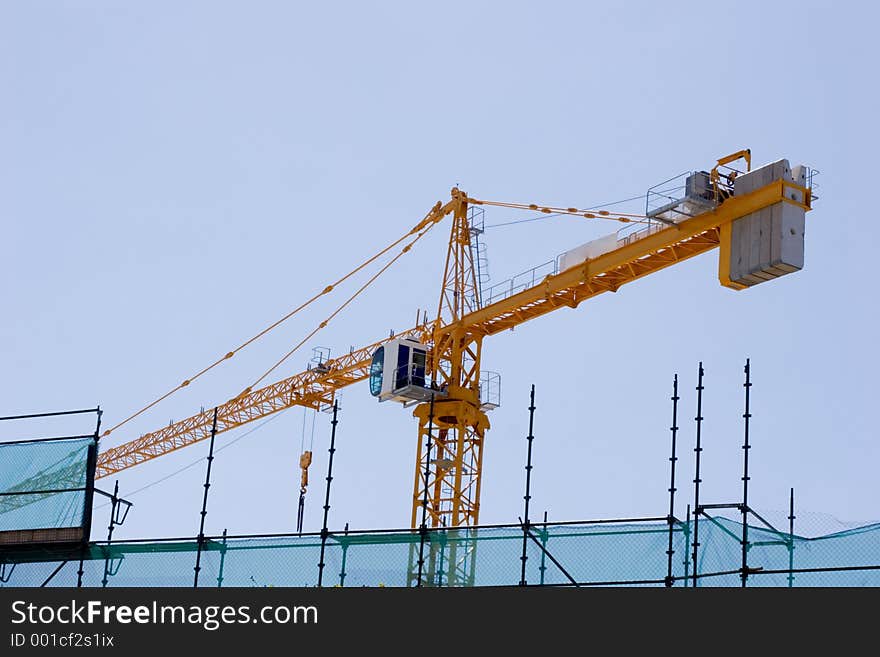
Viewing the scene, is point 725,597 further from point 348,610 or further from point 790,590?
point 348,610

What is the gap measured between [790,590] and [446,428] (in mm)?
48357

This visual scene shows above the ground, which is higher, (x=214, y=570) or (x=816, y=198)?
(x=816, y=198)

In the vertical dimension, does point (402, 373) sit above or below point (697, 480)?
above

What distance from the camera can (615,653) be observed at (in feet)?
76.0

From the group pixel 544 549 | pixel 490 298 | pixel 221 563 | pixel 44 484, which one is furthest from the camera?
pixel 490 298

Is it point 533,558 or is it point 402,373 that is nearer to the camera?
point 533,558

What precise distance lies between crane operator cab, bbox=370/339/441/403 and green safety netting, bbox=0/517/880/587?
1426 inches

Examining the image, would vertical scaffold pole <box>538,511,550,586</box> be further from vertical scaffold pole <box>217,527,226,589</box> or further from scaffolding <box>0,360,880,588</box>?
vertical scaffold pole <box>217,527,226,589</box>

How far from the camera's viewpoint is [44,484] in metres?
33.5

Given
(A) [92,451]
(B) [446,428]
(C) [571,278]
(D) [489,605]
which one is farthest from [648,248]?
(D) [489,605]

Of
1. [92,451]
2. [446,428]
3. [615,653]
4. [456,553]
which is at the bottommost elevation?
[615,653]

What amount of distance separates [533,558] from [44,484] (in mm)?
11945

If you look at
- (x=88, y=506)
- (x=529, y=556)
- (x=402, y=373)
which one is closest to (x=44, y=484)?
(x=88, y=506)

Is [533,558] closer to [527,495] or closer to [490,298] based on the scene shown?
[527,495]
